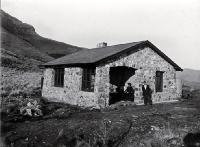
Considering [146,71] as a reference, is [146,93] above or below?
below

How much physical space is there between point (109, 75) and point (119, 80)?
1.80 m

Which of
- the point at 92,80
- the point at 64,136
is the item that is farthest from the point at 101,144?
the point at 92,80

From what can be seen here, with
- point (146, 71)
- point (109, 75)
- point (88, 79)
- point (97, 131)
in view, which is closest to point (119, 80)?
point (109, 75)

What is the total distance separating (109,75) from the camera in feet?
58.3

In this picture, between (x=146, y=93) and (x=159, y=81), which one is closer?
(x=146, y=93)

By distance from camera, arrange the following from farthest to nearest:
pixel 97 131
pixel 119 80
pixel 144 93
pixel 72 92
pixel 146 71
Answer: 1. pixel 119 80
2. pixel 146 71
3. pixel 144 93
4. pixel 72 92
5. pixel 97 131

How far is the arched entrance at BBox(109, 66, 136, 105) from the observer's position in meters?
18.3

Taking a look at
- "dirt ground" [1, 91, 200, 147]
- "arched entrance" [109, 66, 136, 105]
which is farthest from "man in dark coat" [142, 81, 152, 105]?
"dirt ground" [1, 91, 200, 147]

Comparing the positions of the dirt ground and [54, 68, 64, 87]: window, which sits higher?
[54, 68, 64, 87]: window

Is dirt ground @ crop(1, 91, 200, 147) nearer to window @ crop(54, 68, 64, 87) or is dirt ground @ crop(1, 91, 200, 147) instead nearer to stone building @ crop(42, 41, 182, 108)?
stone building @ crop(42, 41, 182, 108)

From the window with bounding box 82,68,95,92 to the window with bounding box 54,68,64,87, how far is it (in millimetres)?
3010

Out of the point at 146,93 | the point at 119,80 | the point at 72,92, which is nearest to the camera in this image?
the point at 72,92

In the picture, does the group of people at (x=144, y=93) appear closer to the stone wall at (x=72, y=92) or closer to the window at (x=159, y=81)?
the window at (x=159, y=81)

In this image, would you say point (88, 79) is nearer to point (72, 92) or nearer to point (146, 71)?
point (72, 92)
